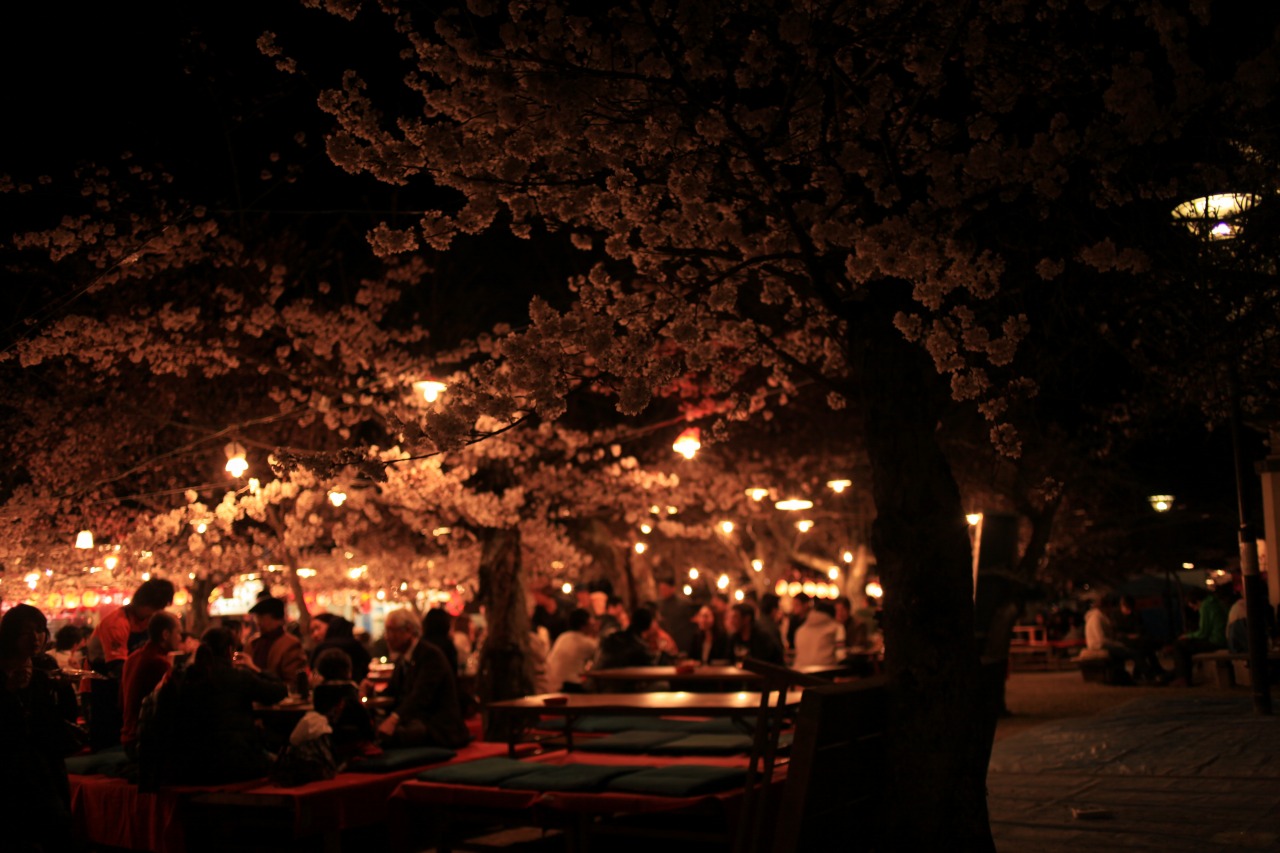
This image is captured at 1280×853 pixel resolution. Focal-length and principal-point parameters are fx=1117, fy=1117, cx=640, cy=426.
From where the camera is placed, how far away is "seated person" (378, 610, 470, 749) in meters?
9.34

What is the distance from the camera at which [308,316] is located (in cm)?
1482

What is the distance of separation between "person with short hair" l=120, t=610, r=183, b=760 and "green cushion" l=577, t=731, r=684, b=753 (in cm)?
349

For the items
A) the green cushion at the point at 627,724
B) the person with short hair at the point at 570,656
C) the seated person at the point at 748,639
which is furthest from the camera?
the person with short hair at the point at 570,656

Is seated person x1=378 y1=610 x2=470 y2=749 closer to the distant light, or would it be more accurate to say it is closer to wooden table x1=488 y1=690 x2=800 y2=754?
wooden table x1=488 y1=690 x2=800 y2=754

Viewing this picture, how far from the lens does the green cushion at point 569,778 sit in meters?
7.19

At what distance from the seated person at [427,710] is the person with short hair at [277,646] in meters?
1.92

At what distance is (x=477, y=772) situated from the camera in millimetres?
7805

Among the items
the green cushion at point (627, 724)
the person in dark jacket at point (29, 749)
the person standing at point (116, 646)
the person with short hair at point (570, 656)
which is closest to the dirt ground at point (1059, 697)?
the green cushion at point (627, 724)

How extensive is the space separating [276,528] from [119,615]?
210 inches

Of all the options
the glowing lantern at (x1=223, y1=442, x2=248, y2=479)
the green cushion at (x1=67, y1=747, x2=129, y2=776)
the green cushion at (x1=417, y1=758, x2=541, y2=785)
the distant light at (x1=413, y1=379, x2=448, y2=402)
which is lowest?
the green cushion at (x1=67, y1=747, x2=129, y2=776)

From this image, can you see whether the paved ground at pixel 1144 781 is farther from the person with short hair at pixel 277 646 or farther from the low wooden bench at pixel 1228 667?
the person with short hair at pixel 277 646

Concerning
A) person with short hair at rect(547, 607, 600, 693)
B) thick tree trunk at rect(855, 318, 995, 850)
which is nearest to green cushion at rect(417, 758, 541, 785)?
thick tree trunk at rect(855, 318, 995, 850)

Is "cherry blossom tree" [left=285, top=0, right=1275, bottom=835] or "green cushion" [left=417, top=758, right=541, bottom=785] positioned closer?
"cherry blossom tree" [left=285, top=0, right=1275, bottom=835]

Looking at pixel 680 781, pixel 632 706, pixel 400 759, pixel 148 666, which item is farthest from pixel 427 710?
pixel 680 781
